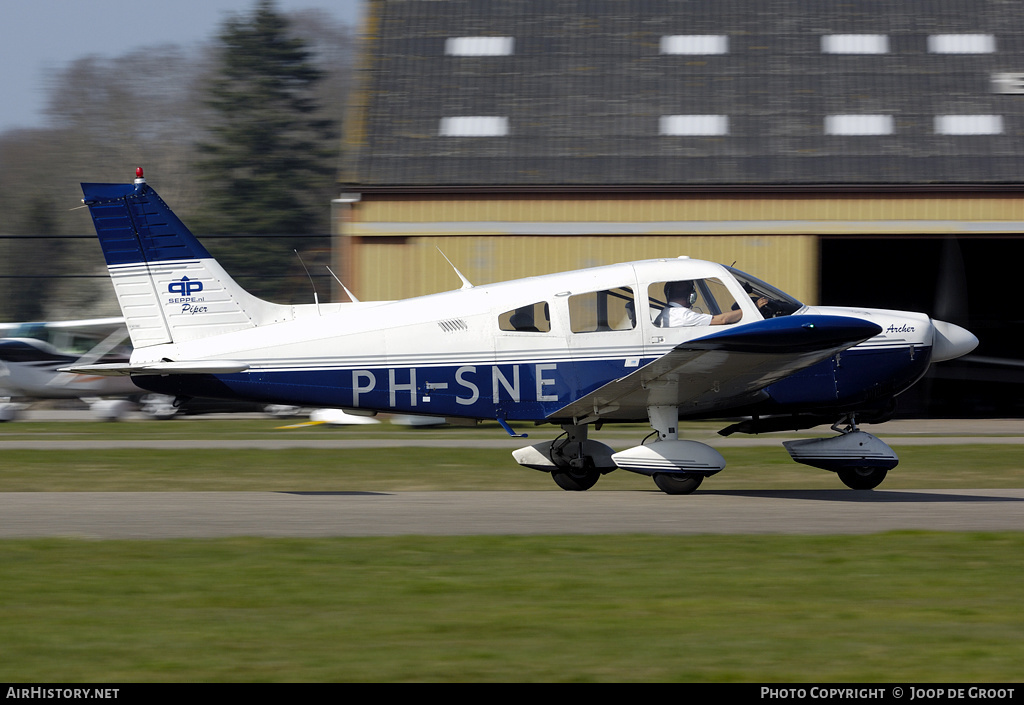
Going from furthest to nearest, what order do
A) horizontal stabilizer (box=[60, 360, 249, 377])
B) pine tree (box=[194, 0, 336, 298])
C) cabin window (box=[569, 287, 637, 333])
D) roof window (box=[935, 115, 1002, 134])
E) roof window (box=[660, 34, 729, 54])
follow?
pine tree (box=[194, 0, 336, 298]), roof window (box=[660, 34, 729, 54]), roof window (box=[935, 115, 1002, 134]), cabin window (box=[569, 287, 637, 333]), horizontal stabilizer (box=[60, 360, 249, 377])

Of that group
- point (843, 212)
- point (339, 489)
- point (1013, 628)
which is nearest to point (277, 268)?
point (843, 212)

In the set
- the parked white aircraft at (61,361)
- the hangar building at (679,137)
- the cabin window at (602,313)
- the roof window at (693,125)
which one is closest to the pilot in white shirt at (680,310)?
the cabin window at (602,313)

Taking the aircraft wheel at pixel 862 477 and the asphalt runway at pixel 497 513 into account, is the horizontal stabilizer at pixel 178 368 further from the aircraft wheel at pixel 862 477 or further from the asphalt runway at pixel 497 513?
the aircraft wheel at pixel 862 477

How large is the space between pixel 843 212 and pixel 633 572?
18.2 m

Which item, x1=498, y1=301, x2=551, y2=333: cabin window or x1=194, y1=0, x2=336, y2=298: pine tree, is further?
x1=194, y1=0, x2=336, y2=298: pine tree

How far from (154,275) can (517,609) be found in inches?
281

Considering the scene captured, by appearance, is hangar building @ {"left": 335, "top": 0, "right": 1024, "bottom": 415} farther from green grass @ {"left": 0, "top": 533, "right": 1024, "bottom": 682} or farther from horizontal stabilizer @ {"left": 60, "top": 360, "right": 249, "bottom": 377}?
green grass @ {"left": 0, "top": 533, "right": 1024, "bottom": 682}

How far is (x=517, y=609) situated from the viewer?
695 cm

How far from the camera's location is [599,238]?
2489 centimetres

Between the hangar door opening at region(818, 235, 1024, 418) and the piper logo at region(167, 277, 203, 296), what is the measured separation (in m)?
17.7

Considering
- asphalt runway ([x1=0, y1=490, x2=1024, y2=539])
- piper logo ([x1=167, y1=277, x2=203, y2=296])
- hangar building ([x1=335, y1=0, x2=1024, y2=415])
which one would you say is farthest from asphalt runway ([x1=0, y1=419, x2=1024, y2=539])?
hangar building ([x1=335, y1=0, x2=1024, y2=415])

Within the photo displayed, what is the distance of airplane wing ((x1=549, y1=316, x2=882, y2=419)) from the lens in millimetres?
10695

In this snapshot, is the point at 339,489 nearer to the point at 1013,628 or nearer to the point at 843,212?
the point at 1013,628

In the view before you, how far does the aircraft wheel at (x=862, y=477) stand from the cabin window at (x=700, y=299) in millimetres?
2315
